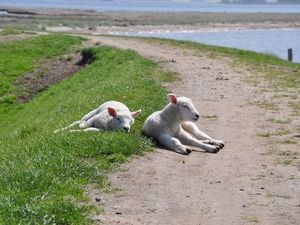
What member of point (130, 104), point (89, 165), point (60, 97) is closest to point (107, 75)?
point (60, 97)

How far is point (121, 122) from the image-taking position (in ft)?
38.7

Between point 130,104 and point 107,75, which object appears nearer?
point 130,104

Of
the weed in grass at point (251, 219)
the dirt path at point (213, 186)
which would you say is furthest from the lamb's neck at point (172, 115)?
the weed in grass at point (251, 219)

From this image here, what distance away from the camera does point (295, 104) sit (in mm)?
16078

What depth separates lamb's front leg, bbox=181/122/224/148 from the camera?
37.7 feet

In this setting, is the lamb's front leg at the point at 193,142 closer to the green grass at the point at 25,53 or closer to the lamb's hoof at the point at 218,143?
the lamb's hoof at the point at 218,143

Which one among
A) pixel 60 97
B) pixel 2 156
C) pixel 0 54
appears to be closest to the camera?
pixel 2 156

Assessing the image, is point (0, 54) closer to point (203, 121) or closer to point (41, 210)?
point (203, 121)

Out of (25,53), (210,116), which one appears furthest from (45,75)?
(210,116)

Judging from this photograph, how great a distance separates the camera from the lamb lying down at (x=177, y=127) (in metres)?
11.4

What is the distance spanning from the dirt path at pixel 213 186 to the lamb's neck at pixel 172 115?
2.77 ft

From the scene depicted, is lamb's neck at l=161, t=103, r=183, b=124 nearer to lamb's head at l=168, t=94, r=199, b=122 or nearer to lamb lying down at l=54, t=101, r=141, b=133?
Result: lamb's head at l=168, t=94, r=199, b=122

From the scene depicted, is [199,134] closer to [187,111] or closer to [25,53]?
[187,111]

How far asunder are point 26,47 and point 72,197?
2582 centimetres
